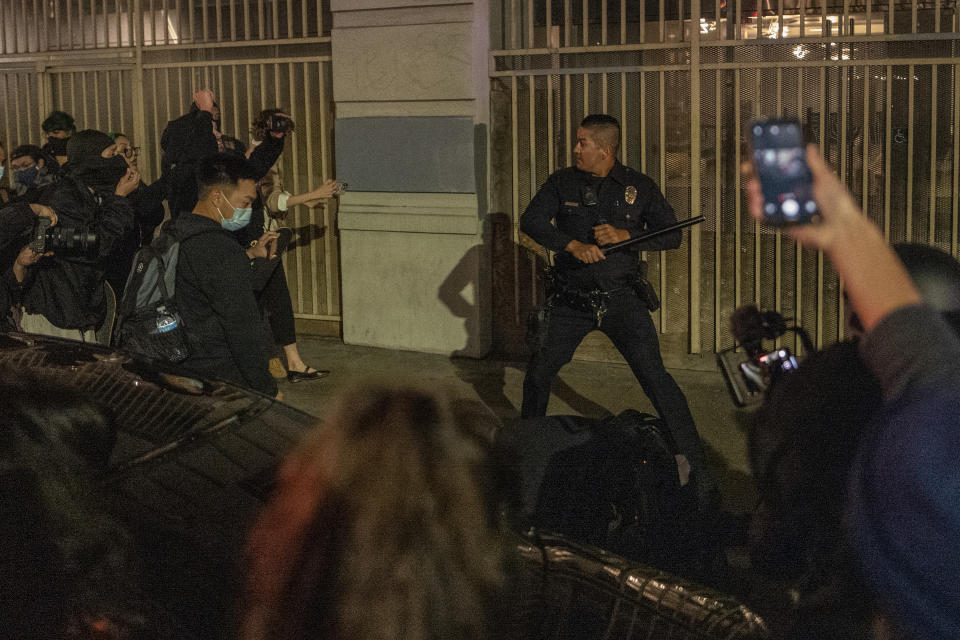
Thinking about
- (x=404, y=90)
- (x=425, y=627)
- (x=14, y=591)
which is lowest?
→ (x=14, y=591)

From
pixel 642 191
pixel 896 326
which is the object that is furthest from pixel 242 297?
pixel 896 326

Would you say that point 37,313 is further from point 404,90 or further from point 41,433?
point 41,433

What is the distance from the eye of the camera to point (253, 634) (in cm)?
179

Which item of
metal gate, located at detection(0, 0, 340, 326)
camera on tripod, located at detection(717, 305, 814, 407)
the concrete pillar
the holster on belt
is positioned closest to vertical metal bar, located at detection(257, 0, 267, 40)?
metal gate, located at detection(0, 0, 340, 326)

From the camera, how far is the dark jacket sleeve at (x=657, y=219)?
560 centimetres

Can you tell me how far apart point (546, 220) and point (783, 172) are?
4.02 m

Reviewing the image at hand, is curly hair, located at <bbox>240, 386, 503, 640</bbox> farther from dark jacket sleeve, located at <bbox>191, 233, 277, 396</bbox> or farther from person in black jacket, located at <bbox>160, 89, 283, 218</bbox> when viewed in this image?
person in black jacket, located at <bbox>160, 89, 283, 218</bbox>

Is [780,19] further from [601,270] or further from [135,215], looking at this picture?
[135,215]

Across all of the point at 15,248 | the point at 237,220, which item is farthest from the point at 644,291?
the point at 15,248

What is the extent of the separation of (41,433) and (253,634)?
3.12 feet

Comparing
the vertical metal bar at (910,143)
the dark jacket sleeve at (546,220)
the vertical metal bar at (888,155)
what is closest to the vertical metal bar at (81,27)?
the dark jacket sleeve at (546,220)

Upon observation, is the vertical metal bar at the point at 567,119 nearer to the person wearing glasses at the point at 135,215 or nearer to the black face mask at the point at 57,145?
the person wearing glasses at the point at 135,215

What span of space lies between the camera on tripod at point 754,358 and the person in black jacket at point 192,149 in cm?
489

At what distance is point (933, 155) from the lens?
7109mm
